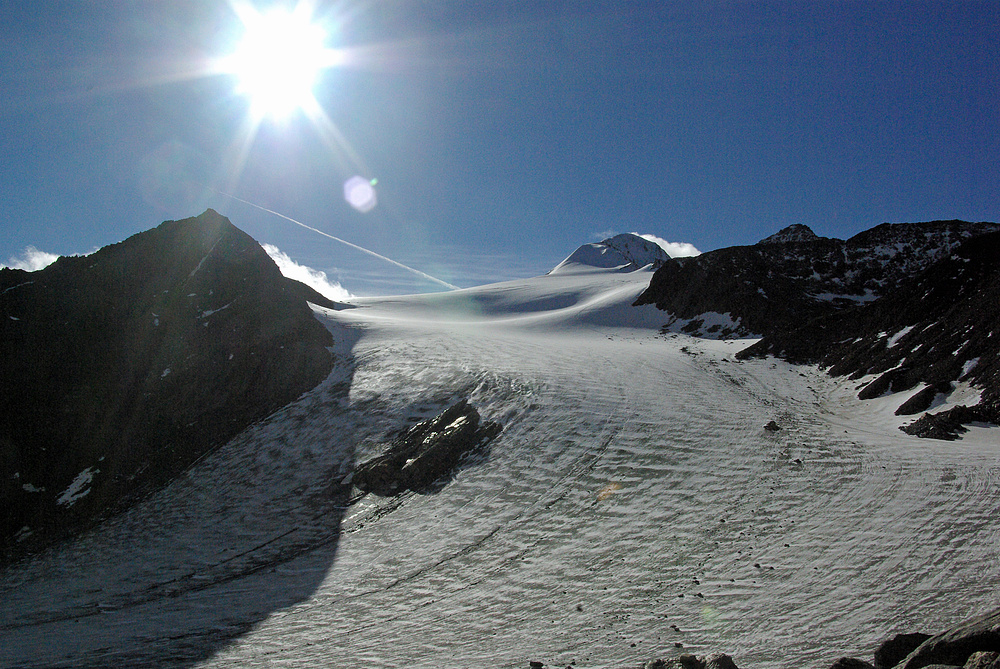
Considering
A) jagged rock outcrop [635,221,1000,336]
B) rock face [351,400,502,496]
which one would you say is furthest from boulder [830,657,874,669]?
jagged rock outcrop [635,221,1000,336]

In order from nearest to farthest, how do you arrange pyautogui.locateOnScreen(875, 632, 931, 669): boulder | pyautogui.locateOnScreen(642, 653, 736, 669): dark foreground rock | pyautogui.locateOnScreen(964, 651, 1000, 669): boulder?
pyautogui.locateOnScreen(964, 651, 1000, 669): boulder → pyautogui.locateOnScreen(875, 632, 931, 669): boulder → pyautogui.locateOnScreen(642, 653, 736, 669): dark foreground rock

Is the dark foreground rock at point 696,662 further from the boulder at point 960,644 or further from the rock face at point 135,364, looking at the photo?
the rock face at point 135,364

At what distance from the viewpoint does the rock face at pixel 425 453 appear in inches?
694

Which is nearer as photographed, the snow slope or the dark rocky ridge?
the snow slope

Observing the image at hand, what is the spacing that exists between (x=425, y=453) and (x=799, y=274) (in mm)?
44121

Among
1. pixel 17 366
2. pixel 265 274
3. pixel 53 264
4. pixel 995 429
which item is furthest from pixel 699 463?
pixel 53 264

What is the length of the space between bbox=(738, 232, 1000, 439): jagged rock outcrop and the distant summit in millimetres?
110388

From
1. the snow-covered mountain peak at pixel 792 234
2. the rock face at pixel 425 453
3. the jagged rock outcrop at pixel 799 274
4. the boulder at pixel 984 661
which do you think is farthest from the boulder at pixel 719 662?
the snow-covered mountain peak at pixel 792 234

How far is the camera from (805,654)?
25.9 ft

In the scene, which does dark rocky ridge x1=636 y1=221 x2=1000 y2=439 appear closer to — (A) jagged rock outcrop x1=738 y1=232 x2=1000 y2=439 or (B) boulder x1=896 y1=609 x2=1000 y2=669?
(A) jagged rock outcrop x1=738 y1=232 x2=1000 y2=439

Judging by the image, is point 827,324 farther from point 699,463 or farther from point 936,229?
point 936,229

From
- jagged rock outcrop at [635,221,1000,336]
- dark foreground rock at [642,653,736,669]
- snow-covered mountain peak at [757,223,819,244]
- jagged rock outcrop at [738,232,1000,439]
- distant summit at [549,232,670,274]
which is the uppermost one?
distant summit at [549,232,670,274]

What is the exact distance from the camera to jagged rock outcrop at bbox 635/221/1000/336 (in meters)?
41.8

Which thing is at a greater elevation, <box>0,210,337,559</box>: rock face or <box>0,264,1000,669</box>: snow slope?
<box>0,210,337,559</box>: rock face
